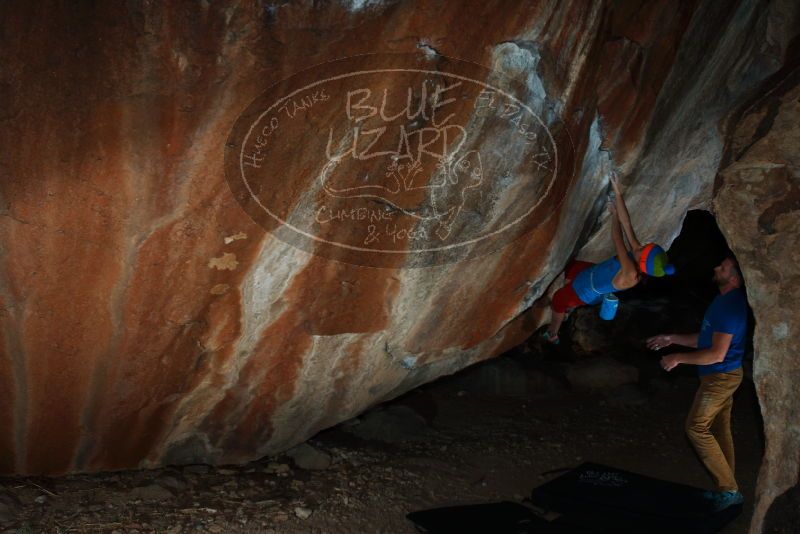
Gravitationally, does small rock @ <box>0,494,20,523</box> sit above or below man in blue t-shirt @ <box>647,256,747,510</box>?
below

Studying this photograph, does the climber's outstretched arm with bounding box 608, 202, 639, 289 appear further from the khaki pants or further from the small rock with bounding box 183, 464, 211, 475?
the small rock with bounding box 183, 464, 211, 475

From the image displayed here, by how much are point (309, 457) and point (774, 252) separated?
300 cm

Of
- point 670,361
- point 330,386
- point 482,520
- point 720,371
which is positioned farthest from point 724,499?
point 330,386

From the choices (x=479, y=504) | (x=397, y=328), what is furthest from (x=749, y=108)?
(x=479, y=504)

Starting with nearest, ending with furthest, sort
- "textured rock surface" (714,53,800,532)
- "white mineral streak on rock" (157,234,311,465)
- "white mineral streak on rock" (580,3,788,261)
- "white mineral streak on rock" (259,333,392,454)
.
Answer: "textured rock surface" (714,53,800,532)
"white mineral streak on rock" (157,234,311,465)
"white mineral streak on rock" (580,3,788,261)
"white mineral streak on rock" (259,333,392,454)

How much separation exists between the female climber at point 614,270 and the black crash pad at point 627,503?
965 millimetres

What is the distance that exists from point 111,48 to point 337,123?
1.02m

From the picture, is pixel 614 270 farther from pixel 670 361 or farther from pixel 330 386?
pixel 330 386

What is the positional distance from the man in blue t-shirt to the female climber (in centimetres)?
43

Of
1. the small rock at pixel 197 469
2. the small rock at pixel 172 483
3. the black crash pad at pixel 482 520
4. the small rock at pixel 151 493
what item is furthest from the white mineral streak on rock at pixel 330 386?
the black crash pad at pixel 482 520

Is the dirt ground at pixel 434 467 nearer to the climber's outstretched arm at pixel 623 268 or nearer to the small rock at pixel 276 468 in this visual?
the small rock at pixel 276 468

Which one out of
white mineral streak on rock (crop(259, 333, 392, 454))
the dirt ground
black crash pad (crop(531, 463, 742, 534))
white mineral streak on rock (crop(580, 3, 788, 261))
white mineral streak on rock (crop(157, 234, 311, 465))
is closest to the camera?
white mineral streak on rock (crop(157, 234, 311, 465))

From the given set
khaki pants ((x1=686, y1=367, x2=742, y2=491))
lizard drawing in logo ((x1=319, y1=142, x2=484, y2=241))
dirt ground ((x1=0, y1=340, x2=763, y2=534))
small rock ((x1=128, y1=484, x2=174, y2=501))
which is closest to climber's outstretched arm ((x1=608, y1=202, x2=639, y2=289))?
khaki pants ((x1=686, y1=367, x2=742, y2=491))

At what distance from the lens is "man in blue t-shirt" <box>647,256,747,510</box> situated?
4.48m
